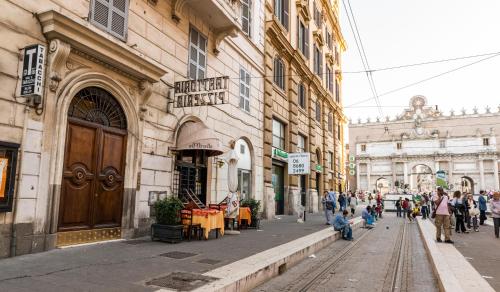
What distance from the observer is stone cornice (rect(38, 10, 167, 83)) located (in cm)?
712

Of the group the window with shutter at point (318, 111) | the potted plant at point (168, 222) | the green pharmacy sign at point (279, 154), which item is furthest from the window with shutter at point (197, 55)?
the window with shutter at point (318, 111)

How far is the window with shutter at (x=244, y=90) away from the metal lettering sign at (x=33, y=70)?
10.0m

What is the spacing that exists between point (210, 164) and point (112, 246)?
5.70 meters

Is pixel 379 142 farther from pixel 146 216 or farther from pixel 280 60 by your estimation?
pixel 146 216

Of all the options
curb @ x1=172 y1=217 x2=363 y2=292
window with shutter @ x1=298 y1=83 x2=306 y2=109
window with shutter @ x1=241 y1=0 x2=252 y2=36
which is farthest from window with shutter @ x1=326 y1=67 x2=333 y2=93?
curb @ x1=172 y1=217 x2=363 y2=292

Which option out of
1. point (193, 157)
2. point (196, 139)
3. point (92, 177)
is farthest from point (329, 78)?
point (92, 177)

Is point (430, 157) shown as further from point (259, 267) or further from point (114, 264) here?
point (114, 264)

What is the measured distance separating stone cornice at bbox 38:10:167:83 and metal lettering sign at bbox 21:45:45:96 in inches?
24.1

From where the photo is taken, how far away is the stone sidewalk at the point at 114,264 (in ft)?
16.4

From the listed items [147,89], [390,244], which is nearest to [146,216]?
[147,89]

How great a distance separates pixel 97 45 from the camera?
809 cm

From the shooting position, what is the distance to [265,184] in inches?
709

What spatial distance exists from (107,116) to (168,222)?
313cm

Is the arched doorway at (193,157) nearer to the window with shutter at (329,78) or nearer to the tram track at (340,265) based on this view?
the tram track at (340,265)
